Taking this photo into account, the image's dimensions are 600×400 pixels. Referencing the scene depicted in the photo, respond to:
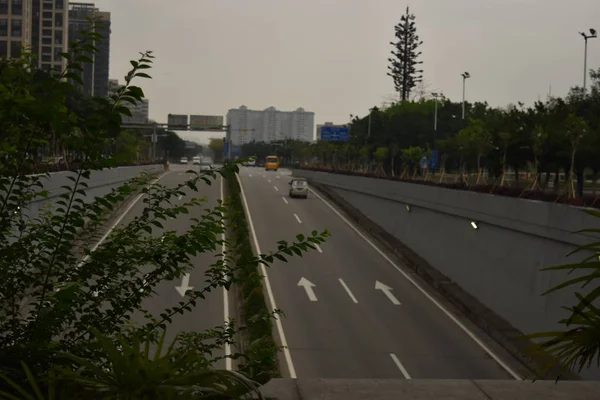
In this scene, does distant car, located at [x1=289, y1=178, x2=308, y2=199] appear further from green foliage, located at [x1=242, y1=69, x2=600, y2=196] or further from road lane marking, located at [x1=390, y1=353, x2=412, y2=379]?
road lane marking, located at [x1=390, y1=353, x2=412, y2=379]

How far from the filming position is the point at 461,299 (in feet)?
102

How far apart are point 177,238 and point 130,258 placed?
44cm

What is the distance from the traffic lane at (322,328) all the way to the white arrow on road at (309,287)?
0.13 m

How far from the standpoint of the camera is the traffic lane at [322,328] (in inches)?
886

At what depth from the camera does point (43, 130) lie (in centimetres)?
532

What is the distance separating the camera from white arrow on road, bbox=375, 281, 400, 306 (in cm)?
3153

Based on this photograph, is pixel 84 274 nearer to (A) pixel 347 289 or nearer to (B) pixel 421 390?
(B) pixel 421 390

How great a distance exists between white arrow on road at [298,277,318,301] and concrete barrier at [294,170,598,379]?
17.9 ft

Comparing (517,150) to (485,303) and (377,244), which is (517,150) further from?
(485,303)

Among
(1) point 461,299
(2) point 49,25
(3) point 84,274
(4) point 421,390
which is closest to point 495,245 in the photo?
(1) point 461,299

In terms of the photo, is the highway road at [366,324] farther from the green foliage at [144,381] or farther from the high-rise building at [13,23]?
the high-rise building at [13,23]

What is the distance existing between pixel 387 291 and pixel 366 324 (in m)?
5.45

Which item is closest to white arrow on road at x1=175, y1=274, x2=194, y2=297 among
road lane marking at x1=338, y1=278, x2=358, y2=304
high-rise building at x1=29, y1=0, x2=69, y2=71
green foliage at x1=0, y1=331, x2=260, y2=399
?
road lane marking at x1=338, y1=278, x2=358, y2=304

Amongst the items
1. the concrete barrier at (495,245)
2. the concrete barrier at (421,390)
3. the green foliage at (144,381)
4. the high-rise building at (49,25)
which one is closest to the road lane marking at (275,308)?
the concrete barrier at (421,390)
